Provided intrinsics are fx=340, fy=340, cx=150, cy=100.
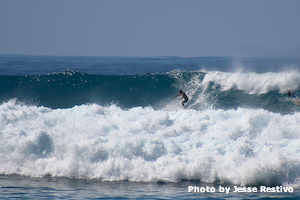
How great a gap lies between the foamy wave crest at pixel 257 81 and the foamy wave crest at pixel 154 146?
521cm

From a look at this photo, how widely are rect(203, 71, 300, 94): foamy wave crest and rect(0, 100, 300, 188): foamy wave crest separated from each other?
521cm

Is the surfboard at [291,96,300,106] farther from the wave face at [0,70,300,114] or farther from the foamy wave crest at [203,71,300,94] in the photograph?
the foamy wave crest at [203,71,300,94]

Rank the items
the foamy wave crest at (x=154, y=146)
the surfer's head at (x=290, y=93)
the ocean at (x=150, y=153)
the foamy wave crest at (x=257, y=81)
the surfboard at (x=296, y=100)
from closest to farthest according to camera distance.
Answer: the ocean at (x=150, y=153), the foamy wave crest at (x=154, y=146), the surfboard at (x=296, y=100), the surfer's head at (x=290, y=93), the foamy wave crest at (x=257, y=81)

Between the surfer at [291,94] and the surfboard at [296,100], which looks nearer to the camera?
the surfboard at [296,100]

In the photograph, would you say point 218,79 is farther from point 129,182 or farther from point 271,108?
point 129,182

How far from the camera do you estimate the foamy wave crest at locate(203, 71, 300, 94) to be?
1727 cm

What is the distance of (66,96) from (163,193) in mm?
12221

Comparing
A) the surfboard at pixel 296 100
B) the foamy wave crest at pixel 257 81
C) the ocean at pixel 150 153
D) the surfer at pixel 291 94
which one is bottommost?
the ocean at pixel 150 153

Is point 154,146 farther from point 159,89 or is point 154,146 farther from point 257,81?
point 257,81

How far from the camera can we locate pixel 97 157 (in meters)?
9.80

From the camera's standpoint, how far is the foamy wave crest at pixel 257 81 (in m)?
17.3

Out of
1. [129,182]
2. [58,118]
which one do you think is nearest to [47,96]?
[58,118]

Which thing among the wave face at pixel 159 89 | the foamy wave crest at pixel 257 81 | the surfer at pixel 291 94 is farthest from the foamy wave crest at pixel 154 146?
the foamy wave crest at pixel 257 81

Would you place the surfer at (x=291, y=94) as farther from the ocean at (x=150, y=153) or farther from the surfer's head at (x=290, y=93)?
the ocean at (x=150, y=153)
